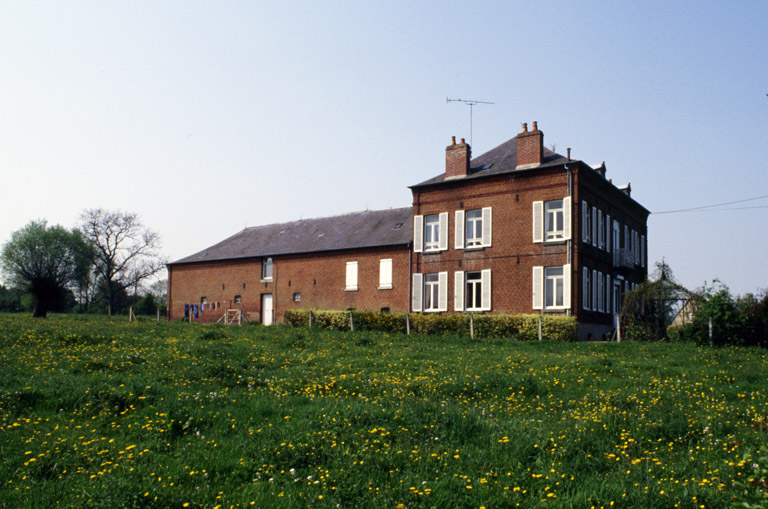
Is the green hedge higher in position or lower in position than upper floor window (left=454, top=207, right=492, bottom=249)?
lower

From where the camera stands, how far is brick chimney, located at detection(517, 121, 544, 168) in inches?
1092

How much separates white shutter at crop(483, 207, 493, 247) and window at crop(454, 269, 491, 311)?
4.46ft

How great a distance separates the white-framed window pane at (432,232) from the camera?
30.8 metres

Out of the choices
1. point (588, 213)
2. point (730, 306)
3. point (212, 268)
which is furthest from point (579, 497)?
point (212, 268)

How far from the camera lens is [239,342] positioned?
20.0 meters

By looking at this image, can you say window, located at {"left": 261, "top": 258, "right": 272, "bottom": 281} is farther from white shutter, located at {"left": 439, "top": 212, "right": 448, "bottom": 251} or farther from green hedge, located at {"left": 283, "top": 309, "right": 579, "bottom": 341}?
white shutter, located at {"left": 439, "top": 212, "right": 448, "bottom": 251}

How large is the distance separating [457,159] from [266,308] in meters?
15.9

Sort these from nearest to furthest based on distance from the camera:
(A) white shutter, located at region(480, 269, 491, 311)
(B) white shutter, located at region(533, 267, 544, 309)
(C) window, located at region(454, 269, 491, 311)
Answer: (B) white shutter, located at region(533, 267, 544, 309) < (A) white shutter, located at region(480, 269, 491, 311) < (C) window, located at region(454, 269, 491, 311)

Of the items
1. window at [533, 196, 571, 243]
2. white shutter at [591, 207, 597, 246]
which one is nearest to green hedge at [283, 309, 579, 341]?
window at [533, 196, 571, 243]

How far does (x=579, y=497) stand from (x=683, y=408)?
16.1ft

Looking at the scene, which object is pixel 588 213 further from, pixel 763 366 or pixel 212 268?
pixel 212 268

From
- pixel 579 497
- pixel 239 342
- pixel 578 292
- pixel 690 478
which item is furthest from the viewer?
pixel 578 292

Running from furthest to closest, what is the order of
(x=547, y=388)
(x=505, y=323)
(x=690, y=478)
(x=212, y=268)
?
(x=212, y=268) < (x=505, y=323) < (x=547, y=388) < (x=690, y=478)

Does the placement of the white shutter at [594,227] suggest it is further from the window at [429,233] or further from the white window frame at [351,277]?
the white window frame at [351,277]
